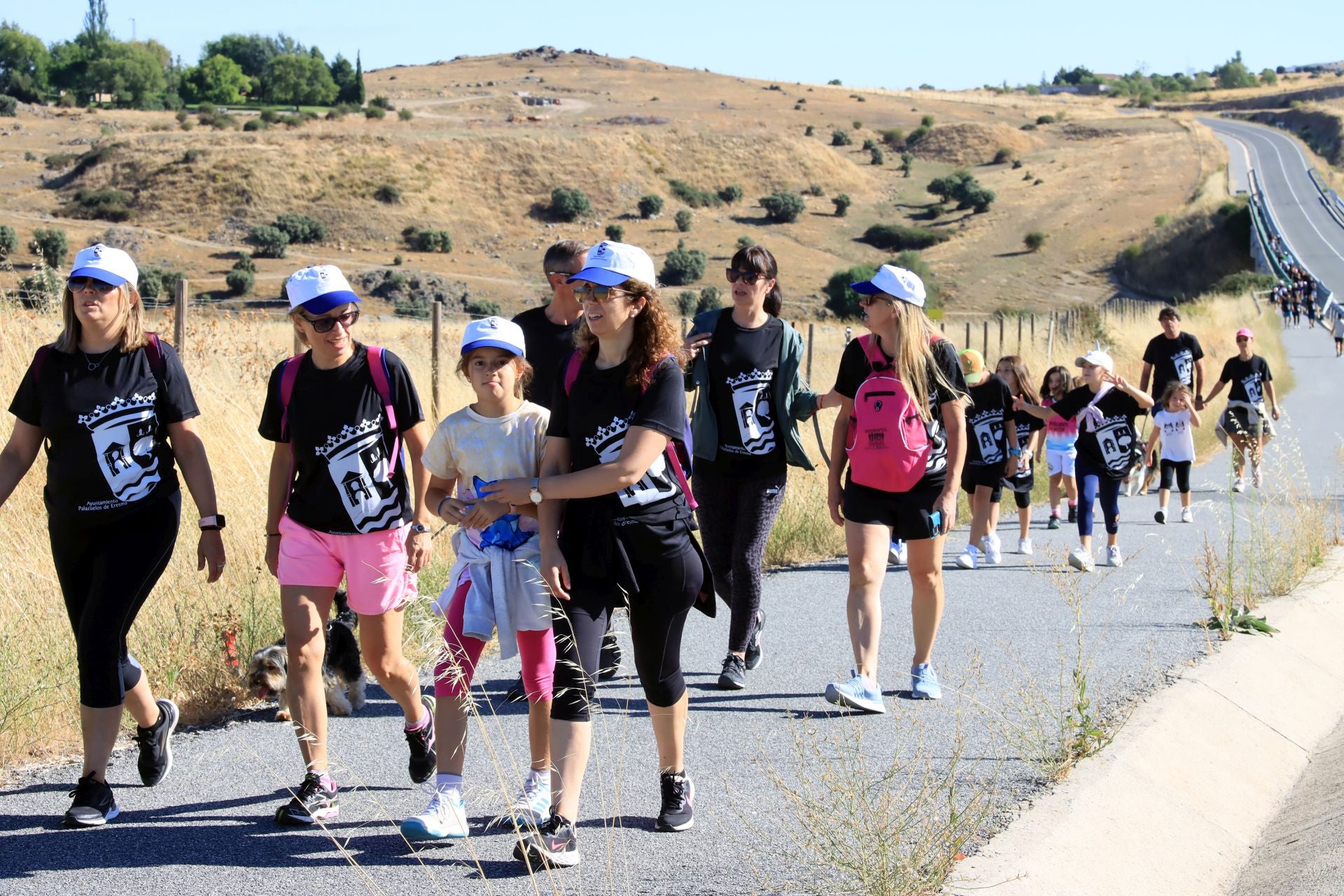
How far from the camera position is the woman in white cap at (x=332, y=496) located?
462 cm

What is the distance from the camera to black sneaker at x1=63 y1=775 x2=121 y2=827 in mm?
4535

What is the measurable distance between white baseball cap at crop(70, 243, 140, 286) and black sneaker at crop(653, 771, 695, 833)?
2481mm

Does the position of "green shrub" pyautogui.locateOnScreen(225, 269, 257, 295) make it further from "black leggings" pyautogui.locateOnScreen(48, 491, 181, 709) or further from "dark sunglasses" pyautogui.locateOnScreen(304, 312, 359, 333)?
"dark sunglasses" pyautogui.locateOnScreen(304, 312, 359, 333)

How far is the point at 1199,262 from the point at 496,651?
70.0m

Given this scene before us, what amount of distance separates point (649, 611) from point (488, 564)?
564 millimetres

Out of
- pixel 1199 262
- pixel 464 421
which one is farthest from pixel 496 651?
pixel 1199 262

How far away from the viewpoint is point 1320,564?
968 centimetres

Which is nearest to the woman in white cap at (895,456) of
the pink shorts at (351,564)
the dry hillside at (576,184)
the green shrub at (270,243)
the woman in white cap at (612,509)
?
the woman in white cap at (612,509)

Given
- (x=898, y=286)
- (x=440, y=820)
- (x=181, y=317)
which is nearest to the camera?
(x=440, y=820)

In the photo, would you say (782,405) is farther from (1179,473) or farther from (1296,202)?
(1296,202)

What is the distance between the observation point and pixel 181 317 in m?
11.3

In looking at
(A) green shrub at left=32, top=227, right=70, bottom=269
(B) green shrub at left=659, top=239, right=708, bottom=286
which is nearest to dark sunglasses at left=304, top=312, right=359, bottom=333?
(A) green shrub at left=32, top=227, right=70, bottom=269

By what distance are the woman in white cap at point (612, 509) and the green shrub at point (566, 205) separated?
72.5 meters

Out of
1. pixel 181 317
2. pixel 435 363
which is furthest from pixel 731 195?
pixel 181 317
